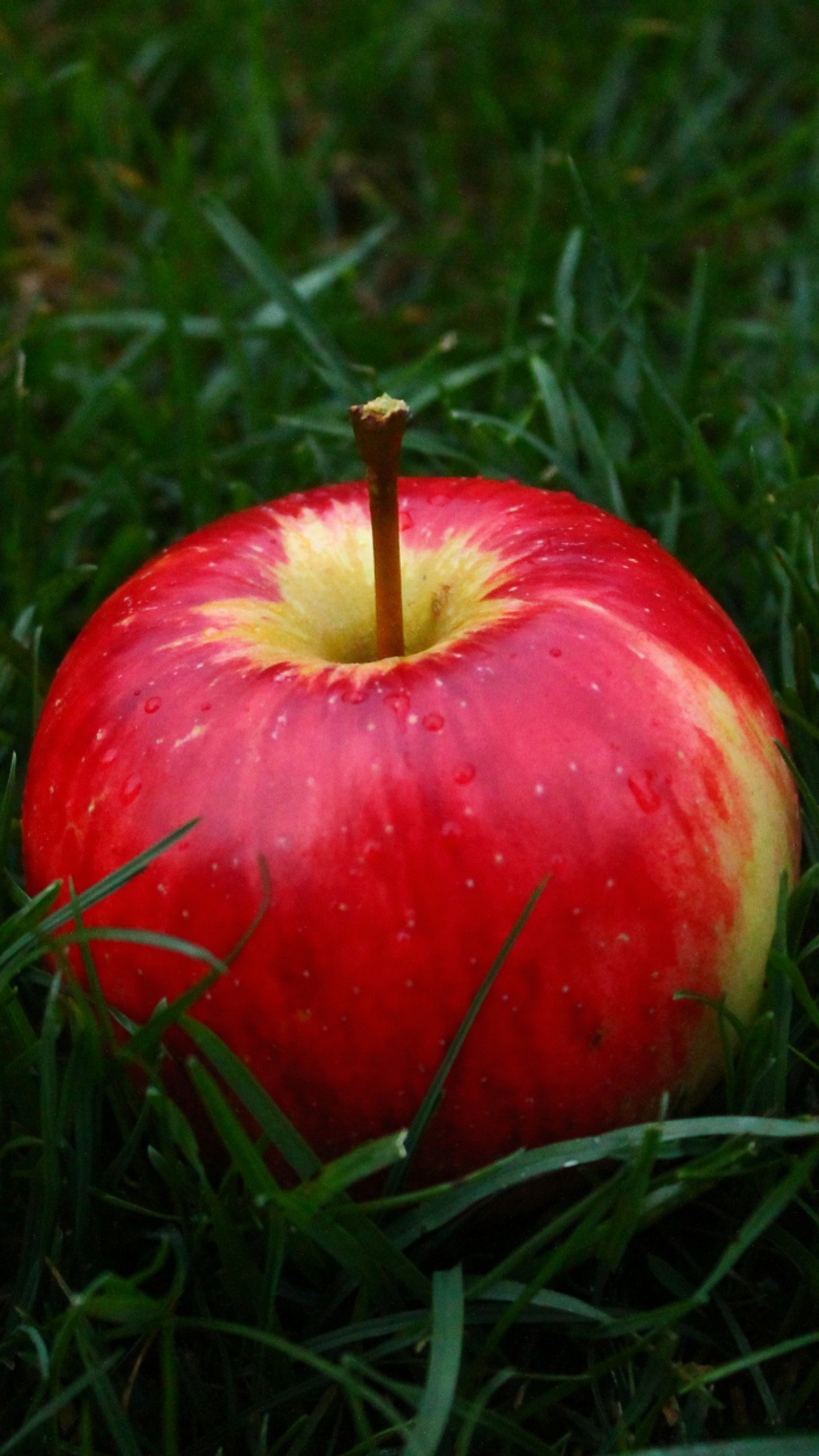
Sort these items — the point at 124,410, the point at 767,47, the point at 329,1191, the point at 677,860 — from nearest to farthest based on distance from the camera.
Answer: the point at 329,1191
the point at 677,860
the point at 124,410
the point at 767,47

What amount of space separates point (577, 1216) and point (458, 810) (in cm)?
39

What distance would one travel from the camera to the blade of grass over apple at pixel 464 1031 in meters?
1.29

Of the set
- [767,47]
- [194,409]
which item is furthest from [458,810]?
[767,47]

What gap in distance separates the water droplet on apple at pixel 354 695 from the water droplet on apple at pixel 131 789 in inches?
8.5

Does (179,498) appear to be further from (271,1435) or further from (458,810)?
(271,1435)

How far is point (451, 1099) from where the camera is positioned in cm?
135

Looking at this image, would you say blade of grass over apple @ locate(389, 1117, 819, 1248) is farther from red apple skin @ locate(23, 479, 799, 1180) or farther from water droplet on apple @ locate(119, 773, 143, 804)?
water droplet on apple @ locate(119, 773, 143, 804)

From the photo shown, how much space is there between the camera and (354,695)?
1369 millimetres

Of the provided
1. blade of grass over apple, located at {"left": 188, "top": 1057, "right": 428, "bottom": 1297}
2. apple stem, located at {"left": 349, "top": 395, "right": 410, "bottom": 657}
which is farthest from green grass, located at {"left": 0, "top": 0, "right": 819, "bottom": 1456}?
apple stem, located at {"left": 349, "top": 395, "right": 410, "bottom": 657}

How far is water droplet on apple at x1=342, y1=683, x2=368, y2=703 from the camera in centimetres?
136

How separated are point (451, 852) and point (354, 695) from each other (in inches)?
7.1

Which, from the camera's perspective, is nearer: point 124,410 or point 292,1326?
point 292,1326

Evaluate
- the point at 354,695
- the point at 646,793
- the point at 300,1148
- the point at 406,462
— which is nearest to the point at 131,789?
the point at 354,695

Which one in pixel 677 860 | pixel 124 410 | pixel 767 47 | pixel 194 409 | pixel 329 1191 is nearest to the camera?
→ pixel 329 1191
